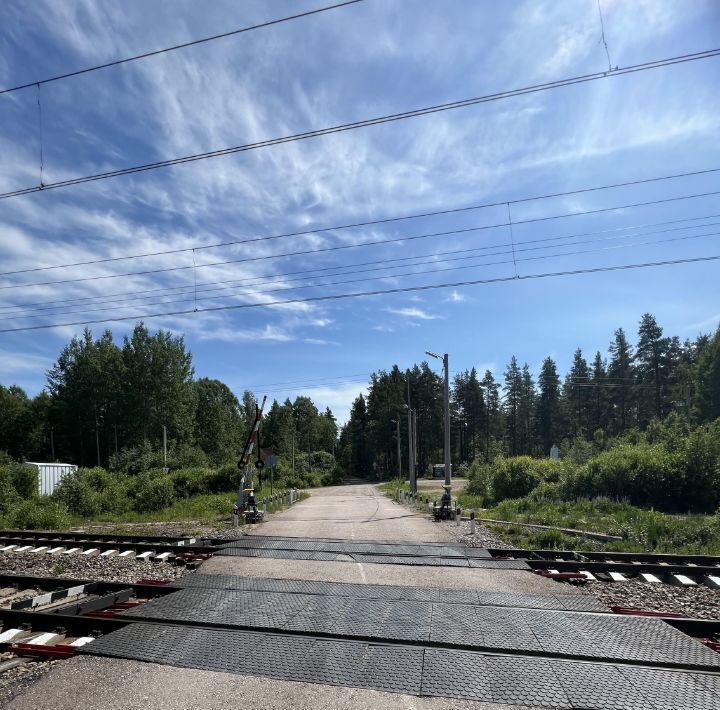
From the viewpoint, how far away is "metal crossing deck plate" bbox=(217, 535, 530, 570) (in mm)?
11453

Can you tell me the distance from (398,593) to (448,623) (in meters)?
1.79

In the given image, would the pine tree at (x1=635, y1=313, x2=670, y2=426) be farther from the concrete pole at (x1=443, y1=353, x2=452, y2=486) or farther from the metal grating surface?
the metal grating surface

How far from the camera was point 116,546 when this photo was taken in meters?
14.2

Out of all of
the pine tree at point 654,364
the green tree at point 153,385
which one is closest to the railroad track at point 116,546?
the green tree at point 153,385

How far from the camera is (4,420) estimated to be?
81375mm

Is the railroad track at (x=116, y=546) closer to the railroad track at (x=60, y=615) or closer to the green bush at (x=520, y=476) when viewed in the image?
the railroad track at (x=60, y=615)

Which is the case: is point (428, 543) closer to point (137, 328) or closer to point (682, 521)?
point (682, 521)

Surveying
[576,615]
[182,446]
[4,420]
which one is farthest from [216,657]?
[4,420]

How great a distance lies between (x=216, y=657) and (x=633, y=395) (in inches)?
3870

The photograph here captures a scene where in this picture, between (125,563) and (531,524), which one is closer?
(125,563)

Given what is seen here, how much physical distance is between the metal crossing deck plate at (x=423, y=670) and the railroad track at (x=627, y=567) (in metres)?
5.16

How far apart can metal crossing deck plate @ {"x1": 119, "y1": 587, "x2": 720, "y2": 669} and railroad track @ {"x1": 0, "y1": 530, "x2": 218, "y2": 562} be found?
463cm

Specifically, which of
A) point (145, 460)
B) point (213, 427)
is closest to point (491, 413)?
point (213, 427)

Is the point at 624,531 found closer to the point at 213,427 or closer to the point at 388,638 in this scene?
the point at 388,638
